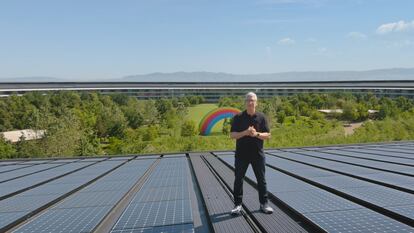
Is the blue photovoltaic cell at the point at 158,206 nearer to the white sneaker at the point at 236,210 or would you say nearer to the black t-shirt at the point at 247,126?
the white sneaker at the point at 236,210

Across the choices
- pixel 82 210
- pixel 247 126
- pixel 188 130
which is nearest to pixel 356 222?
pixel 247 126

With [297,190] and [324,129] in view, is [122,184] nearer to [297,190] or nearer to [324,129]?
[297,190]

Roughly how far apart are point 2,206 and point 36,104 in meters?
99.0

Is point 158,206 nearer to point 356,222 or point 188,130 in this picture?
point 356,222

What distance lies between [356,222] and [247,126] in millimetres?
2469

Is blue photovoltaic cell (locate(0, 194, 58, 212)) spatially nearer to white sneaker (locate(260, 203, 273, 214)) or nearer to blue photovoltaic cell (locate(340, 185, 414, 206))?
white sneaker (locate(260, 203, 273, 214))

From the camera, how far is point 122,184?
9562 millimetres

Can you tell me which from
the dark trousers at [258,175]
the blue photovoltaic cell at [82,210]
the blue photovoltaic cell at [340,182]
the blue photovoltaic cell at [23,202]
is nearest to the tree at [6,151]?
the blue photovoltaic cell at [82,210]

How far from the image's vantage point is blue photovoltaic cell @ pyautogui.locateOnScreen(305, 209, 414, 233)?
5254mm

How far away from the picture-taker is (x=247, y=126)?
252 inches

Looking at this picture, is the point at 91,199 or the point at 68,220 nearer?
the point at 68,220

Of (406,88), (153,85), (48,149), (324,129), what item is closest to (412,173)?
(48,149)

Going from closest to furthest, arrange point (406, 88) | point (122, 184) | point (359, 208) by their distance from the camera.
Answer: point (359, 208) < point (122, 184) < point (406, 88)

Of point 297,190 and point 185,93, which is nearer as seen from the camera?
point 297,190
